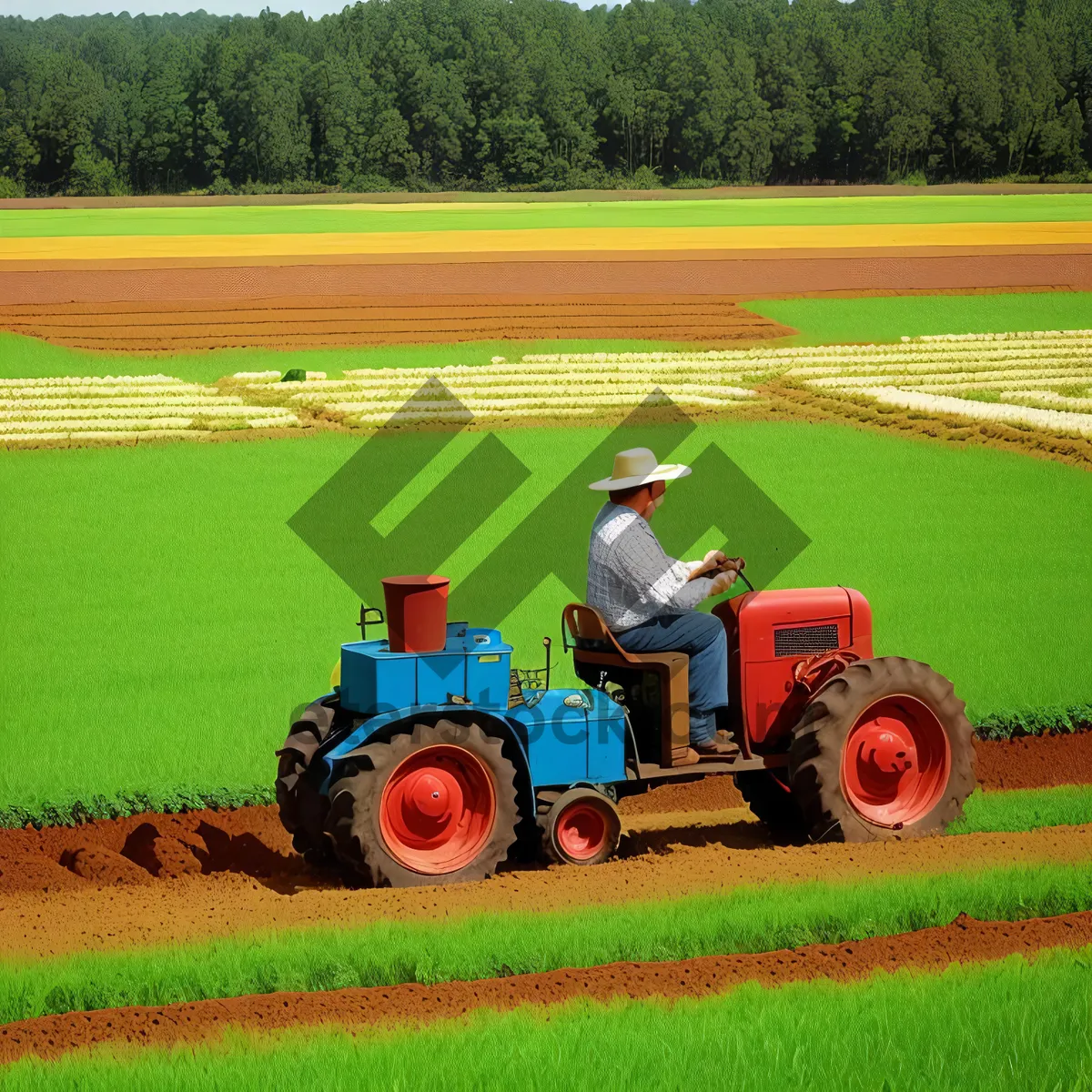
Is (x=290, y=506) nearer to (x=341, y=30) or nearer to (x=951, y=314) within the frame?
(x=951, y=314)

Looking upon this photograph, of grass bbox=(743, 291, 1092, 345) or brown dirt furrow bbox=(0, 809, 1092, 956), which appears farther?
grass bbox=(743, 291, 1092, 345)

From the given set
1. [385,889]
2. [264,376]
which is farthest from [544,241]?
[385,889]

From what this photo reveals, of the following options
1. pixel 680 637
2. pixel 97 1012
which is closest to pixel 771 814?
pixel 680 637

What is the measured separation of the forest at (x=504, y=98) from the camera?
49.7 meters

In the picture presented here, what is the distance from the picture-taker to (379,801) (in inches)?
248

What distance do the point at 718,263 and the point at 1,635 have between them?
2220cm

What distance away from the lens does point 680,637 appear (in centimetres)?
661

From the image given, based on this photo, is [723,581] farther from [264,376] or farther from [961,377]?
[264,376]

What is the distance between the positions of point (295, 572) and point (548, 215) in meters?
33.4

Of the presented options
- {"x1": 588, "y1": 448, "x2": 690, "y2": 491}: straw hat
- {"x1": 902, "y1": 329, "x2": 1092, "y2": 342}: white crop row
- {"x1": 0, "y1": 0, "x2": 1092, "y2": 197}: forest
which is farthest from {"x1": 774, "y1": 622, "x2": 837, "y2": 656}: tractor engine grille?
{"x1": 0, "y1": 0, "x2": 1092, "y2": 197}: forest

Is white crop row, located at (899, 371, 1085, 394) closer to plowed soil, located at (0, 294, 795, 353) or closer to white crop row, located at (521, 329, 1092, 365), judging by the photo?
white crop row, located at (521, 329, 1092, 365)

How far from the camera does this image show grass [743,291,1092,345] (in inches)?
1025

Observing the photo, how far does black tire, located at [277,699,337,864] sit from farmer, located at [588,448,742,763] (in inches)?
56.7

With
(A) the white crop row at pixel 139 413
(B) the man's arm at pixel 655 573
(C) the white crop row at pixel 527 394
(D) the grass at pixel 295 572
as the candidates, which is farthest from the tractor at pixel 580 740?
(C) the white crop row at pixel 527 394
